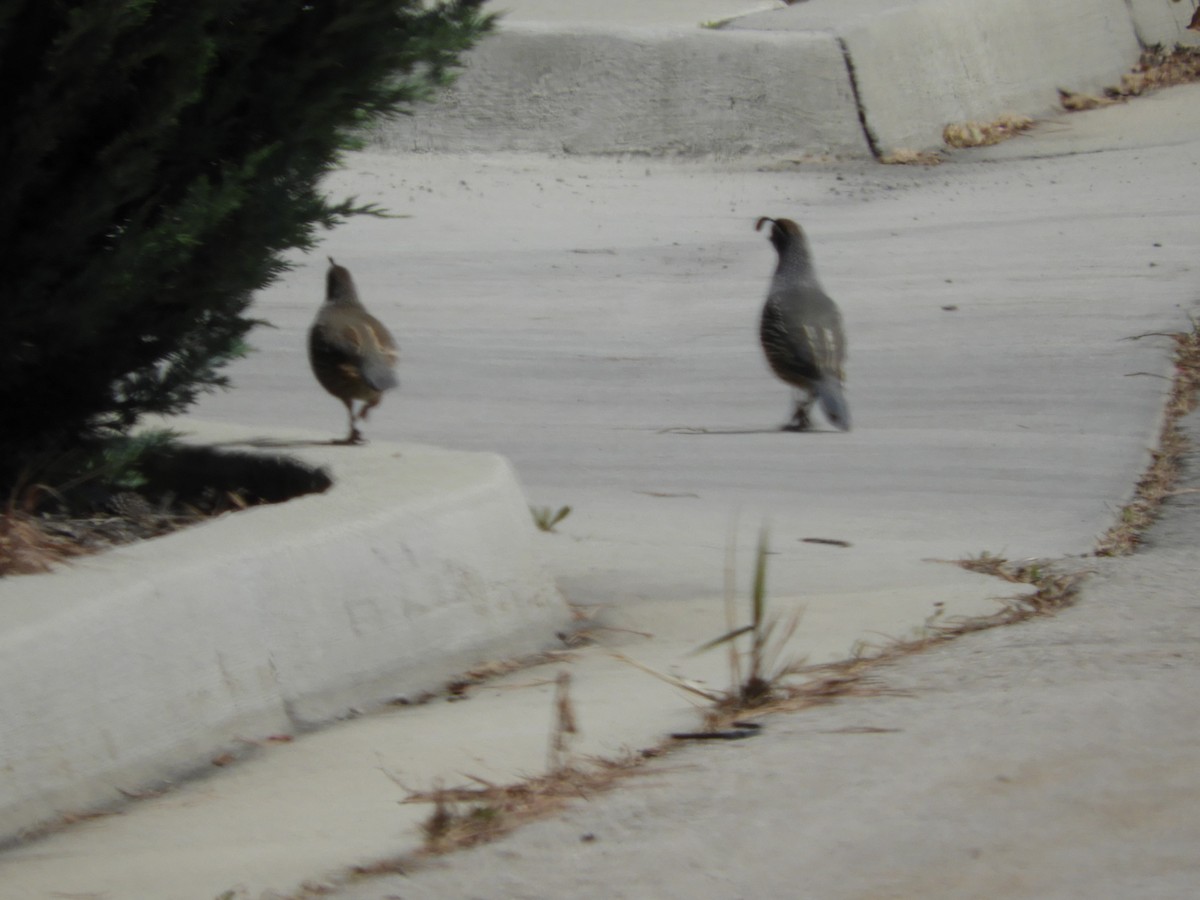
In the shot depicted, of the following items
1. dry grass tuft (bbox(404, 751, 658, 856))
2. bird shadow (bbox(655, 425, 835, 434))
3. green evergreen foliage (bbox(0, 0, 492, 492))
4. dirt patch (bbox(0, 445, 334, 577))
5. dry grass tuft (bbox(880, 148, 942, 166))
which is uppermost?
dry grass tuft (bbox(880, 148, 942, 166))

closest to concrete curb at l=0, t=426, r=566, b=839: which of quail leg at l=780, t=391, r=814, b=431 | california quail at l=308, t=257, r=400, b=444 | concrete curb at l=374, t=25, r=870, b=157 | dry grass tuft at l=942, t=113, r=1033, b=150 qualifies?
california quail at l=308, t=257, r=400, b=444

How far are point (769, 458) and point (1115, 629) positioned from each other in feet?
8.47

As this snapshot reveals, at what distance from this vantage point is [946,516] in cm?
561

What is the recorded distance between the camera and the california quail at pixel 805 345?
272 inches

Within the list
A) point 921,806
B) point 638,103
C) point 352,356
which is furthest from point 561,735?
point 638,103

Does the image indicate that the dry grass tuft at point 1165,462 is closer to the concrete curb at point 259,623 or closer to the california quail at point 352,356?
the concrete curb at point 259,623

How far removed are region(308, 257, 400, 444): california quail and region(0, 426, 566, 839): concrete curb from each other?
125 cm

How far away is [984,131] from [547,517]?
9482 millimetres

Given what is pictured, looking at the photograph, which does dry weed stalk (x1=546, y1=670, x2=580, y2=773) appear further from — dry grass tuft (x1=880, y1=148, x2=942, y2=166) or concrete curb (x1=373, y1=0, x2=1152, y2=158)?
dry grass tuft (x1=880, y1=148, x2=942, y2=166)

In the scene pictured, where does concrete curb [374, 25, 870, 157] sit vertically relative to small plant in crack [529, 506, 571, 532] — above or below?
above

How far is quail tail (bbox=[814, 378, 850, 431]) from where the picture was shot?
→ 6.80 meters

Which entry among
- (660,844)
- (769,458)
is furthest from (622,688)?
(769,458)

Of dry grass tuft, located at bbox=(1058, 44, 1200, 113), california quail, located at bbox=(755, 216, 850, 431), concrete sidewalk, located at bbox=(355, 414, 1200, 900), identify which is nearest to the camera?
concrete sidewalk, located at bbox=(355, 414, 1200, 900)

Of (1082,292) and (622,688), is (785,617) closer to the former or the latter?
(622,688)
